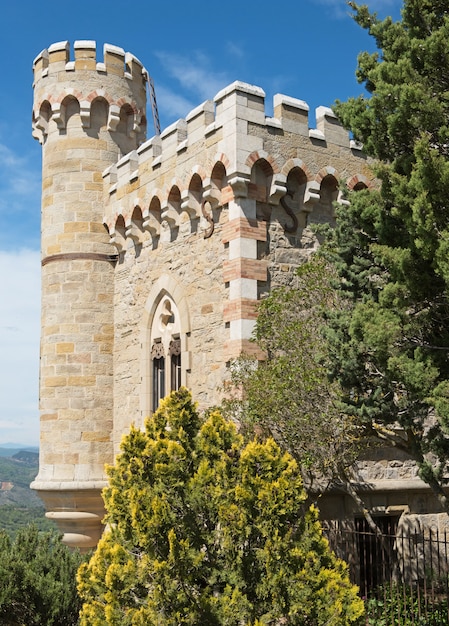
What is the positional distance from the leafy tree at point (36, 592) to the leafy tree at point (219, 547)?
368 cm

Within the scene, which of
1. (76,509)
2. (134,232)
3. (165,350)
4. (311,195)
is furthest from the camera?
(76,509)

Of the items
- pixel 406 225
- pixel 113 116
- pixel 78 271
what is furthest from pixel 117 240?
pixel 406 225

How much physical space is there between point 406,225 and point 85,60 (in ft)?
32.8

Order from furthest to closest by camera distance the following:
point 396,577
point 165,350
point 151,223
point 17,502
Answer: point 17,502 < point 151,223 < point 165,350 < point 396,577

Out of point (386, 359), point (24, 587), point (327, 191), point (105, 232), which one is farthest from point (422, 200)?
point (105, 232)

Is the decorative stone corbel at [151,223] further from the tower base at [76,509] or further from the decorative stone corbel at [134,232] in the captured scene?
the tower base at [76,509]

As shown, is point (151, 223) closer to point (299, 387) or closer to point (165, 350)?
point (165, 350)

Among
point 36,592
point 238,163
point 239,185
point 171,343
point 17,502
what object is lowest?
point 17,502

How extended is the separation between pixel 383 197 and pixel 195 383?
16.8 feet

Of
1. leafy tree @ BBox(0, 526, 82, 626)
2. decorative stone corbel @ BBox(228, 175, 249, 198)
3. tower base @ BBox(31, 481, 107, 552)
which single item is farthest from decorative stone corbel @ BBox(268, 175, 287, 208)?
leafy tree @ BBox(0, 526, 82, 626)

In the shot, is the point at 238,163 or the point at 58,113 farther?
the point at 58,113

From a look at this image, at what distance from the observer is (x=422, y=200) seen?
7.21 meters

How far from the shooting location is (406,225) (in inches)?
303

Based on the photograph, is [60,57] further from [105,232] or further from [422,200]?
[422,200]
